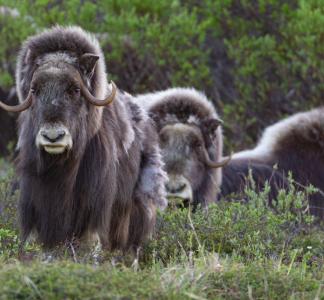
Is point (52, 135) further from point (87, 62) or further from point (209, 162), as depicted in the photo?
point (209, 162)

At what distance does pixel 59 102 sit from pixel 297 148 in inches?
142

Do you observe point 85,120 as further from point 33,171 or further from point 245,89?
point 245,89

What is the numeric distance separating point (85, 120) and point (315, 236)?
4.98ft

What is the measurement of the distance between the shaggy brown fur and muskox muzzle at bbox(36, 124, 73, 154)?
62 mm

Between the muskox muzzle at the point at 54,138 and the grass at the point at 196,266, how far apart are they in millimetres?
466

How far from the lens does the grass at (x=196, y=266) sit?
320 centimetres

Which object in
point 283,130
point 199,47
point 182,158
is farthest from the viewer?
point 199,47

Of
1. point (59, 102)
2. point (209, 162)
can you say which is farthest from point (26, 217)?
point (209, 162)

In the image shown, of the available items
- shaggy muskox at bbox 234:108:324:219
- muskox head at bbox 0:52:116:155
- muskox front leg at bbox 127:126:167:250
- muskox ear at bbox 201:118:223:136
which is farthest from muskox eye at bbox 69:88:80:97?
shaggy muskox at bbox 234:108:324:219

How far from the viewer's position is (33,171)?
471cm

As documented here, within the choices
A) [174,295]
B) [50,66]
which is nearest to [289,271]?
[174,295]

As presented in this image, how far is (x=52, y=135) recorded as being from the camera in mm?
4383

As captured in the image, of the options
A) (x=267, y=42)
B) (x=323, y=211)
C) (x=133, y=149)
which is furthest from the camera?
(x=267, y=42)

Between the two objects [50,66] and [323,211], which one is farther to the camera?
[323,211]
